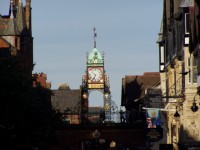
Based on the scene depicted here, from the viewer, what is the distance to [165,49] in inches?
3878

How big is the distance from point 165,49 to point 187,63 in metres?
21.7

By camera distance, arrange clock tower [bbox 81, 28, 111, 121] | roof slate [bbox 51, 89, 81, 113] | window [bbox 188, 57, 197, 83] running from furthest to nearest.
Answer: roof slate [bbox 51, 89, 81, 113] → clock tower [bbox 81, 28, 111, 121] → window [bbox 188, 57, 197, 83]

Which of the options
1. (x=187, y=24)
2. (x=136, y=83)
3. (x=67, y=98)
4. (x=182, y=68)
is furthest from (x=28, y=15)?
(x=187, y=24)

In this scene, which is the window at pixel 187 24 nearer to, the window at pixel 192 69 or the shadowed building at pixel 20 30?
the window at pixel 192 69

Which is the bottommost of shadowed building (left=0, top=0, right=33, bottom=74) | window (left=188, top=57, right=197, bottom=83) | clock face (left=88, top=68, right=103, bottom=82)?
window (left=188, top=57, right=197, bottom=83)

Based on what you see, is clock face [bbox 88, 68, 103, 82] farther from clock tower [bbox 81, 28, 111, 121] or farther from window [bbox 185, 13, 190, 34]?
window [bbox 185, 13, 190, 34]

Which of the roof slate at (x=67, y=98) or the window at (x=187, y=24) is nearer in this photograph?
the window at (x=187, y=24)

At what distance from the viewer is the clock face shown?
523 ft

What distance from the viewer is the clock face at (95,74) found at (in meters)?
159

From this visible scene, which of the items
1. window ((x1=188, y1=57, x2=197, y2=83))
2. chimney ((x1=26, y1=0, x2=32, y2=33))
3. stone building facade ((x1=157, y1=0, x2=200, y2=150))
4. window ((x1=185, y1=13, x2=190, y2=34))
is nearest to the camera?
stone building facade ((x1=157, y1=0, x2=200, y2=150))

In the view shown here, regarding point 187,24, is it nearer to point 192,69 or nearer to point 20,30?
point 192,69

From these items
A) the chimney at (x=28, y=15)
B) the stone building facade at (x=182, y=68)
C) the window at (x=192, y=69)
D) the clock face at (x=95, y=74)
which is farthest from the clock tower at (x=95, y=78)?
the window at (x=192, y=69)

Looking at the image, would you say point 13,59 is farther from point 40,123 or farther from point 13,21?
point 13,21

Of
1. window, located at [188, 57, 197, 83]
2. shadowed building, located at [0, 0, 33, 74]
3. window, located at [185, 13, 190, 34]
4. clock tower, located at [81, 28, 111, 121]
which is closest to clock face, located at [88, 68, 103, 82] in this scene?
clock tower, located at [81, 28, 111, 121]
